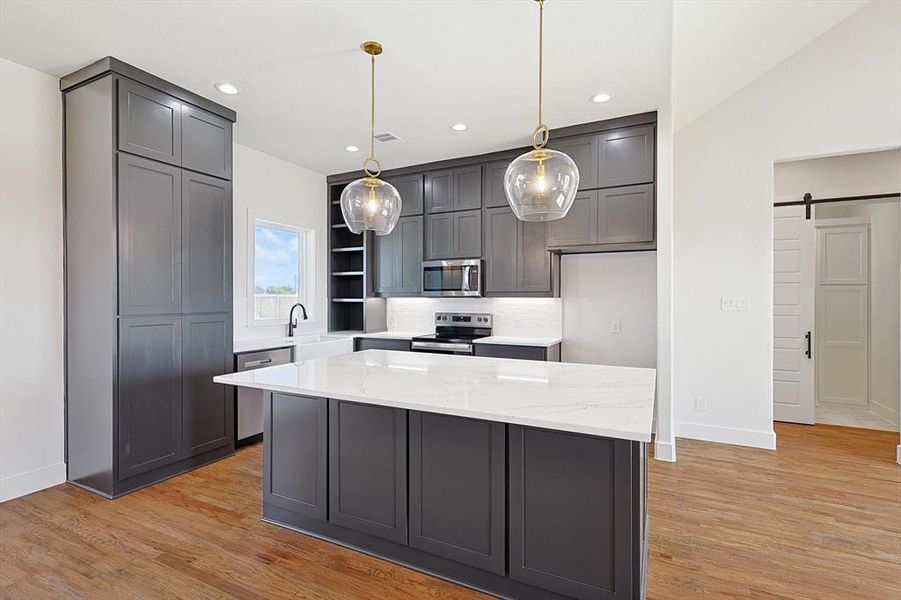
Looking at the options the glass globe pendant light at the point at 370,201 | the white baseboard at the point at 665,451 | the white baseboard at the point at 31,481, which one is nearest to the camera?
the glass globe pendant light at the point at 370,201

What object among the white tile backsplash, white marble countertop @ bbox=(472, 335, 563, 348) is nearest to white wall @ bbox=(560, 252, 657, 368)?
the white tile backsplash

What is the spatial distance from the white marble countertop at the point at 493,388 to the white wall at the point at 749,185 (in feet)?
7.22

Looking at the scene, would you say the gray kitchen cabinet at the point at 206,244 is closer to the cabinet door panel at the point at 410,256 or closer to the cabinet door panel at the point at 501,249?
the cabinet door panel at the point at 410,256

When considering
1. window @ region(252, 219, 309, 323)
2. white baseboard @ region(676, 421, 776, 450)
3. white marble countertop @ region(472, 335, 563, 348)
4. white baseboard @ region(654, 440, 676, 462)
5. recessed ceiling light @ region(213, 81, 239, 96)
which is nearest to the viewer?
recessed ceiling light @ region(213, 81, 239, 96)

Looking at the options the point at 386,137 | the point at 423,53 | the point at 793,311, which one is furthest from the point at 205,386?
the point at 793,311

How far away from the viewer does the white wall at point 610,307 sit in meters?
4.45

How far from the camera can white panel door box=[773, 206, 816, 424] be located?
4.77m

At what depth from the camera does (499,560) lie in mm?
2020

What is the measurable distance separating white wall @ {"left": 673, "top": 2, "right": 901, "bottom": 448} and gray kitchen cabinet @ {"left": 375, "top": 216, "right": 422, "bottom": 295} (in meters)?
2.72

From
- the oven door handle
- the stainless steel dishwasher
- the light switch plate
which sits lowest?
the stainless steel dishwasher

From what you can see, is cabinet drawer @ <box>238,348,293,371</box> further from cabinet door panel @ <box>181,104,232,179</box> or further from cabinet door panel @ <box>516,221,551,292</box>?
cabinet door panel @ <box>516,221,551,292</box>

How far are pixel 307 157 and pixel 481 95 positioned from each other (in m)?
2.34

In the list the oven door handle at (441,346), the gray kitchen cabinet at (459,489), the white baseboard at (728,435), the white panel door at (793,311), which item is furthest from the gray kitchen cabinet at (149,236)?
the white panel door at (793,311)

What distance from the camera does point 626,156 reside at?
400cm
